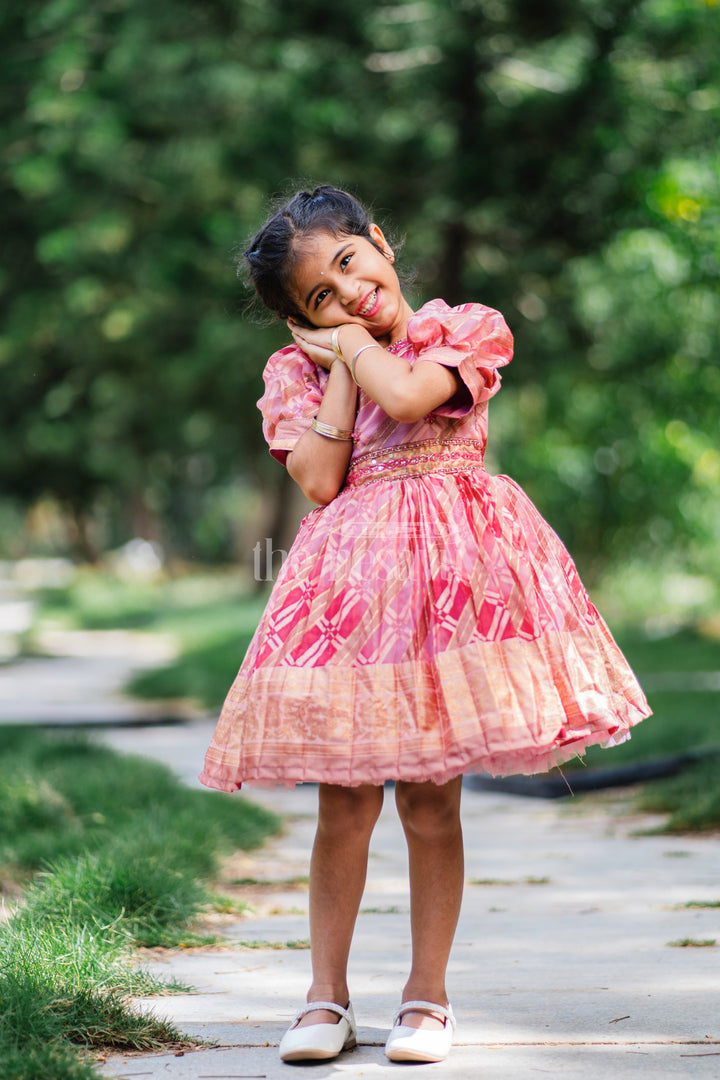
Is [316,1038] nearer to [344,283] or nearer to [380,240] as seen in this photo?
[344,283]

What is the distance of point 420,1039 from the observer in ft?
7.83

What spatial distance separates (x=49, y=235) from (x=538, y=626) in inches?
308

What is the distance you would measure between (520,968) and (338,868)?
30.5 inches

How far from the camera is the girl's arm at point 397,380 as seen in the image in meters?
2.56

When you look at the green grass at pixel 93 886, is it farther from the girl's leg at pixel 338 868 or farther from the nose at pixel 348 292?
the nose at pixel 348 292

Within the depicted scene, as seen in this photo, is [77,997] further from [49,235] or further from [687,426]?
[687,426]

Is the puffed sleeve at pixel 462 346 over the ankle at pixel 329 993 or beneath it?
over

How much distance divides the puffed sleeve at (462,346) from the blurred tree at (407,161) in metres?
3.14

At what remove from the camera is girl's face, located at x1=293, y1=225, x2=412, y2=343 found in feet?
8.93

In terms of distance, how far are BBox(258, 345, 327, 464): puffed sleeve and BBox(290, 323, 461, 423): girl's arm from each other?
16 cm

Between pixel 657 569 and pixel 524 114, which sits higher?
pixel 524 114

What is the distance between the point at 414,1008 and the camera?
247 centimetres

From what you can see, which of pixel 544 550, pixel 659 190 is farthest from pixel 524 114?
pixel 544 550

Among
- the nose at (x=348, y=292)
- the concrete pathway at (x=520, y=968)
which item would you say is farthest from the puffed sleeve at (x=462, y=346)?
the concrete pathway at (x=520, y=968)
